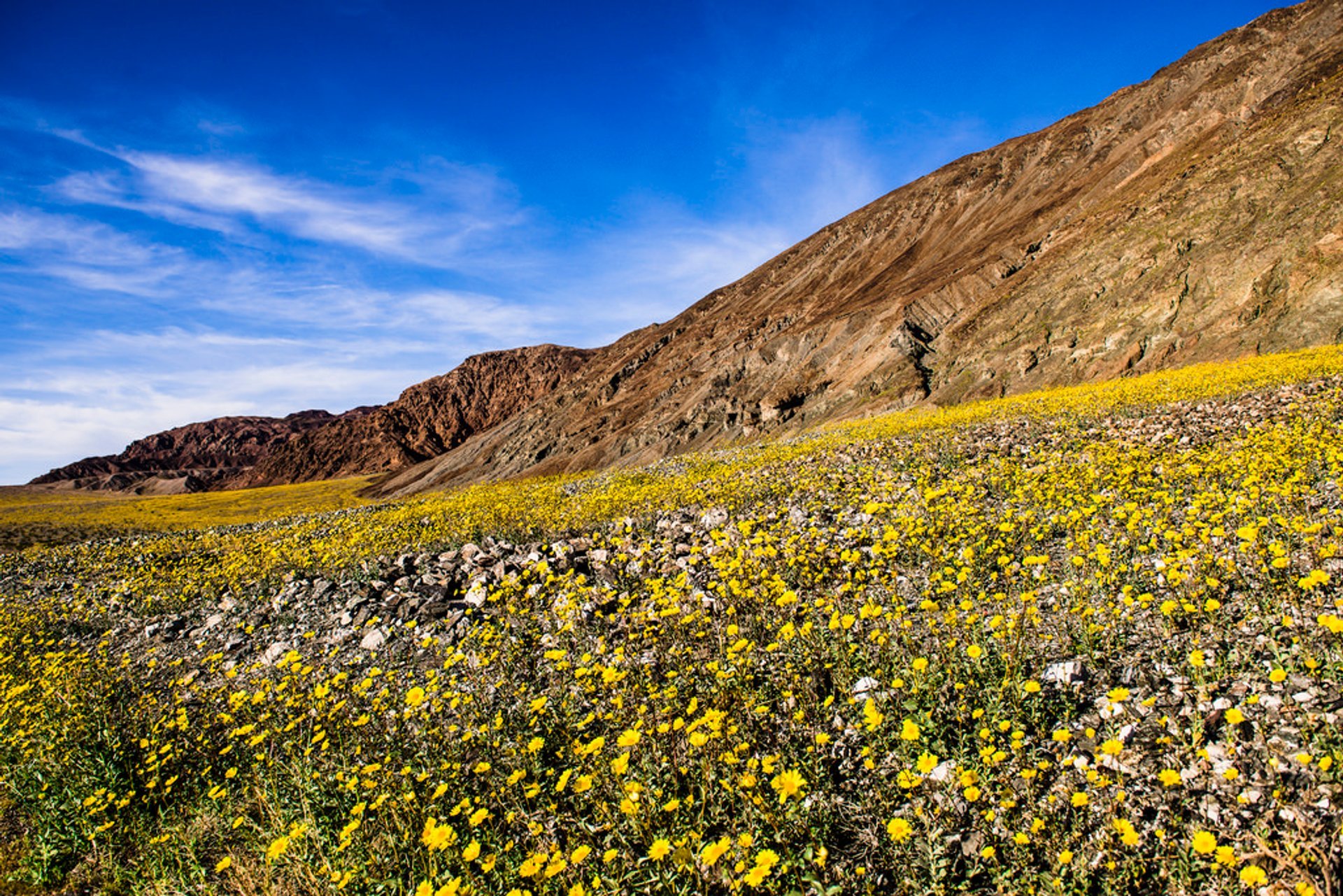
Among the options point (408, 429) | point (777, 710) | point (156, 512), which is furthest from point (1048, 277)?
point (408, 429)

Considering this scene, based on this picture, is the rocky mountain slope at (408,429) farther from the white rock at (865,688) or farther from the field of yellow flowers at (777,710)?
the white rock at (865,688)

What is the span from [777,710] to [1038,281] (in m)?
41.2

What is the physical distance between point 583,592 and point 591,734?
96.9 inches

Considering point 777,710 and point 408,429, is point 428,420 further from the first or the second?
point 777,710

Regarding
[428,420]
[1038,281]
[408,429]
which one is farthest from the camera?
[428,420]

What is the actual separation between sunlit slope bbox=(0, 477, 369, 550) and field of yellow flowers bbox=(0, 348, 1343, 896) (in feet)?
120

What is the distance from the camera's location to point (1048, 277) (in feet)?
120

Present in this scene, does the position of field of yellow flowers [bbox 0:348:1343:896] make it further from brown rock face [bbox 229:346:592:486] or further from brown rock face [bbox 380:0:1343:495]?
brown rock face [bbox 229:346:592:486]

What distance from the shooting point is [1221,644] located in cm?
420

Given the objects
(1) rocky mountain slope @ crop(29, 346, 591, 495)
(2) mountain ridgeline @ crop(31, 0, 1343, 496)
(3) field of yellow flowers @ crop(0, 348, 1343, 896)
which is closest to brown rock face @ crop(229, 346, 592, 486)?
(1) rocky mountain slope @ crop(29, 346, 591, 495)

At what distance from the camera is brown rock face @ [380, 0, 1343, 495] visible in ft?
88.4

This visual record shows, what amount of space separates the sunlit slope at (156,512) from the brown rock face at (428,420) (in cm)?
4098

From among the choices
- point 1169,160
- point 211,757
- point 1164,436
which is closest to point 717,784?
point 211,757

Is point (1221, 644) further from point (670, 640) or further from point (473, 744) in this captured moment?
point (473, 744)
